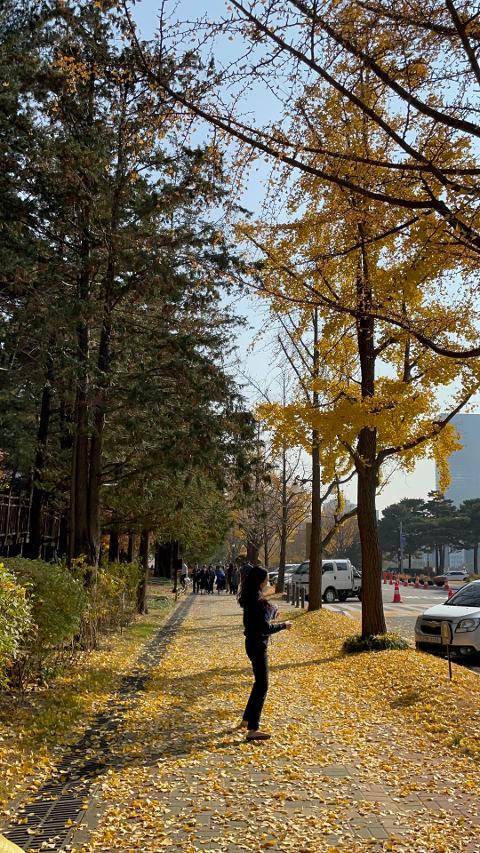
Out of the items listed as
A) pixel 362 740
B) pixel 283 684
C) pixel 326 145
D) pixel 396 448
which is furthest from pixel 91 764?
pixel 396 448

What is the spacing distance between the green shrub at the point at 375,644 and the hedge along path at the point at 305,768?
1.71 m

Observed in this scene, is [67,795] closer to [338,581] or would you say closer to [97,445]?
[97,445]

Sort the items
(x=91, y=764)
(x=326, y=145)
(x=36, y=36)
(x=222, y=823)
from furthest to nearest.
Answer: (x=36, y=36), (x=326, y=145), (x=91, y=764), (x=222, y=823)

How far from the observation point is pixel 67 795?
5.88 metres

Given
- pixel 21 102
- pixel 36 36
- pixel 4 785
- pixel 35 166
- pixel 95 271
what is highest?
pixel 36 36

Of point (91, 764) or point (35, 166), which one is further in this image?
point (35, 166)

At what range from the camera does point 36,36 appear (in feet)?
44.8

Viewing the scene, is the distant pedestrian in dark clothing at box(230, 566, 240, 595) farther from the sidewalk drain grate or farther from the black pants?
the black pants

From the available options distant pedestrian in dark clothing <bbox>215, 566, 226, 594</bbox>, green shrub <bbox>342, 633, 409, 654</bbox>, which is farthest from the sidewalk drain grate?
distant pedestrian in dark clothing <bbox>215, 566, 226, 594</bbox>

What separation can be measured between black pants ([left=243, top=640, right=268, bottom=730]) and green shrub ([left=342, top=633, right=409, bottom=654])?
6.37 meters

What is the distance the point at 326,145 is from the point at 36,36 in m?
8.63

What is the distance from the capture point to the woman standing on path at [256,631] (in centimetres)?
781

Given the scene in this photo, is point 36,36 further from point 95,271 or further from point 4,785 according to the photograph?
point 4,785

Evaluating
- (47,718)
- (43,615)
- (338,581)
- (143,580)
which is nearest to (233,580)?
(338,581)
